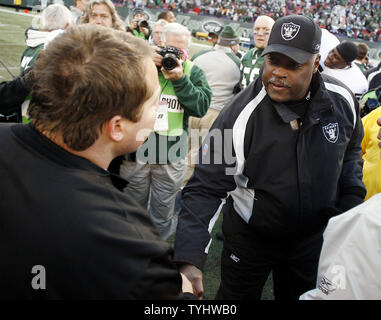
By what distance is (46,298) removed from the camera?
2.67ft

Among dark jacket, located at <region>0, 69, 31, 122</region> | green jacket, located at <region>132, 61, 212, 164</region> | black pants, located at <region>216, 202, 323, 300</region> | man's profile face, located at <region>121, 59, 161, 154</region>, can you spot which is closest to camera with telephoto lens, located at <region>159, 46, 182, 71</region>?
green jacket, located at <region>132, 61, 212, 164</region>

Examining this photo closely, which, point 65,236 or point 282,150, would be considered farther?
point 282,150

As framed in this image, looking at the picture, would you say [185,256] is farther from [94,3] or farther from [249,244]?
[94,3]

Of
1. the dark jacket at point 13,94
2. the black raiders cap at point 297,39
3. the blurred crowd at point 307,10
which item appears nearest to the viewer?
the black raiders cap at point 297,39

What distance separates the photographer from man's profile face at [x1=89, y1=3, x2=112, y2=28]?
10.6 ft

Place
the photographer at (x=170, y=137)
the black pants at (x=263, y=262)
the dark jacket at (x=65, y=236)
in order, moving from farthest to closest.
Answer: the photographer at (x=170, y=137) < the black pants at (x=263, y=262) < the dark jacket at (x=65, y=236)

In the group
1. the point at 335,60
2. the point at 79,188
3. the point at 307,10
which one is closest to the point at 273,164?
the point at 79,188

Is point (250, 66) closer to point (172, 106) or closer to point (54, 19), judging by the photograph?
point (172, 106)

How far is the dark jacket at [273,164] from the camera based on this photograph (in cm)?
170

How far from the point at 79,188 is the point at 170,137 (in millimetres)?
2108

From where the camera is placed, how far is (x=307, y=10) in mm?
34219

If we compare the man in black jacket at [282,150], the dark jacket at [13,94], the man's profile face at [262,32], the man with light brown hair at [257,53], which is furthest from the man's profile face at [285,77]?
the man's profile face at [262,32]

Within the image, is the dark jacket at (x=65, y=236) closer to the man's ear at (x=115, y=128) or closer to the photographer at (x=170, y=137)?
the man's ear at (x=115, y=128)

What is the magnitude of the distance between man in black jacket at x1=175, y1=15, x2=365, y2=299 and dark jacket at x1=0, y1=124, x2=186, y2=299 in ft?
2.51
